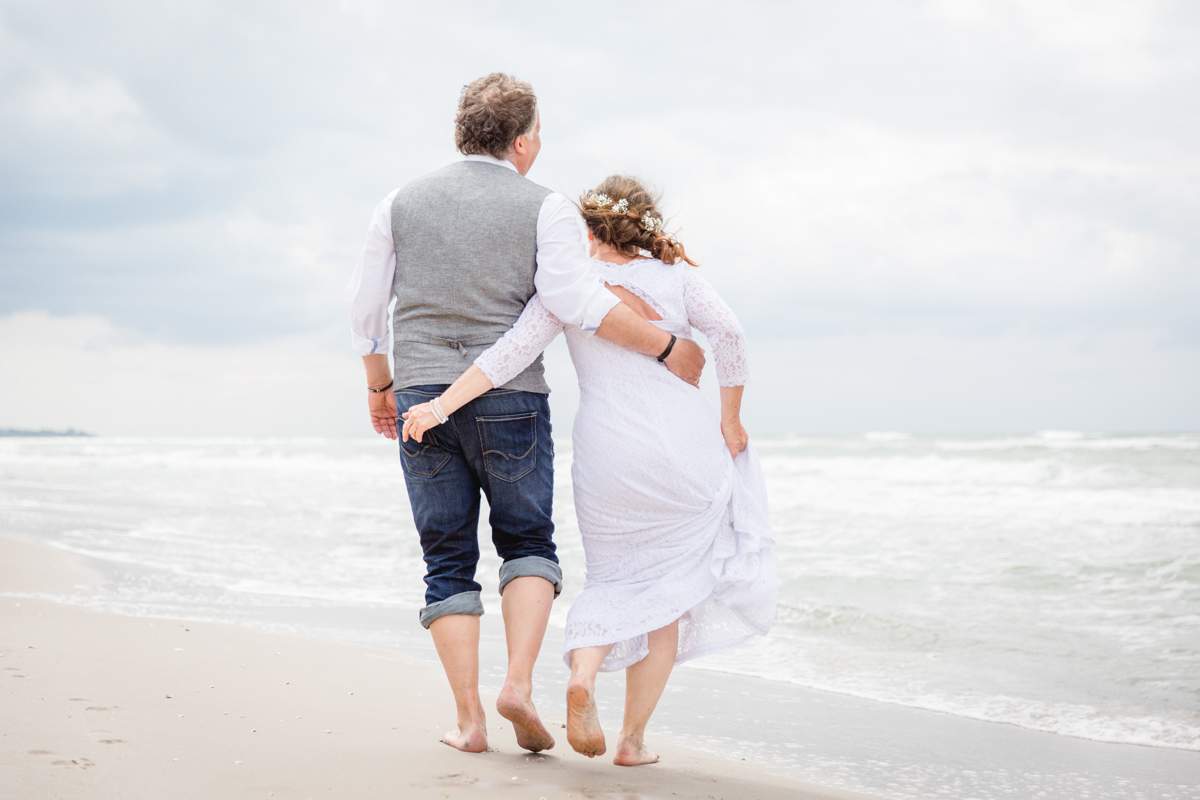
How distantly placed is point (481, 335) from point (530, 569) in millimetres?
636

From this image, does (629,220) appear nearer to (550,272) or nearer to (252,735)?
(550,272)

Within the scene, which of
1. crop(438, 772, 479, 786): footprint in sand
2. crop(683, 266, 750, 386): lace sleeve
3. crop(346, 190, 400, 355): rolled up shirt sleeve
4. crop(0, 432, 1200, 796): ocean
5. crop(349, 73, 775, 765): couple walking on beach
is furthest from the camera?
crop(0, 432, 1200, 796): ocean

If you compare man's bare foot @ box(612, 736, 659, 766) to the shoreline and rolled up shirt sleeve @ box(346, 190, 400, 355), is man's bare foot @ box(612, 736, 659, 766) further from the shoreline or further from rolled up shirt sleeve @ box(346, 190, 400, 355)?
rolled up shirt sleeve @ box(346, 190, 400, 355)

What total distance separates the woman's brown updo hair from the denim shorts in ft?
1.72

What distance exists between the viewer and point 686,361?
2.54 m

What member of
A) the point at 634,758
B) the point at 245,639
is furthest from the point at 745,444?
the point at 245,639

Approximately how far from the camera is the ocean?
396cm

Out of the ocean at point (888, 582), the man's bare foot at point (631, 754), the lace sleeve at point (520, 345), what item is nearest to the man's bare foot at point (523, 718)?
the man's bare foot at point (631, 754)

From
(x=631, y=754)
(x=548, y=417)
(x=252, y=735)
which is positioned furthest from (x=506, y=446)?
(x=252, y=735)

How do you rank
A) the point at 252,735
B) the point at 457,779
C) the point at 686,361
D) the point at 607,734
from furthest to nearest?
1. the point at 607,734
2. the point at 686,361
3. the point at 252,735
4. the point at 457,779

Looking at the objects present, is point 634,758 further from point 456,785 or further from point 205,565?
point 205,565

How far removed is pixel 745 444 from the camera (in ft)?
8.69

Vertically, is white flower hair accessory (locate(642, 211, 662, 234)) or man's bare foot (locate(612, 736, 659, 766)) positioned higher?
white flower hair accessory (locate(642, 211, 662, 234))

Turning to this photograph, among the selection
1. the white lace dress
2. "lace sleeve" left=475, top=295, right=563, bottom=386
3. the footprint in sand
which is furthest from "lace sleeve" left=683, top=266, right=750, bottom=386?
the footprint in sand
